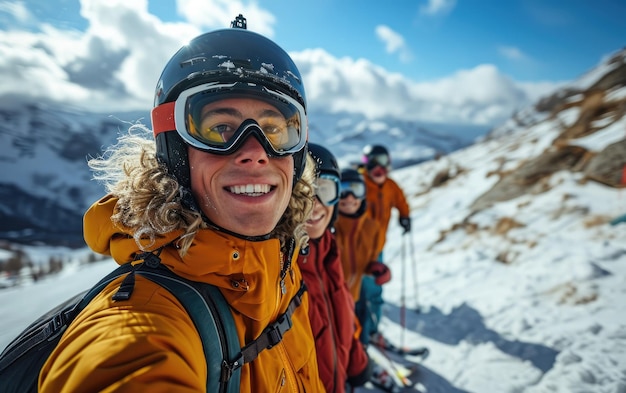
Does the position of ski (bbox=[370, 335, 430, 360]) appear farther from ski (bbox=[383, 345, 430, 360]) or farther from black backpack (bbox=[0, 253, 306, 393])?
black backpack (bbox=[0, 253, 306, 393])

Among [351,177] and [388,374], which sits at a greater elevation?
[351,177]

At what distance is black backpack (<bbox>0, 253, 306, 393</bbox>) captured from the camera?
100 cm

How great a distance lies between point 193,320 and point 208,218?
1.54 feet

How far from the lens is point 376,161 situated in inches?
243

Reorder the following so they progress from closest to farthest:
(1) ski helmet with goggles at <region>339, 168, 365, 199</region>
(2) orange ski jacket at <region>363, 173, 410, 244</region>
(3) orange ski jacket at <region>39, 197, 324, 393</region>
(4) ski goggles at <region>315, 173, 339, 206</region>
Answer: (3) orange ski jacket at <region>39, 197, 324, 393</region>, (4) ski goggles at <region>315, 173, 339, 206</region>, (1) ski helmet with goggles at <region>339, 168, 365, 199</region>, (2) orange ski jacket at <region>363, 173, 410, 244</region>

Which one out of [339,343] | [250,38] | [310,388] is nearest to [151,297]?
[310,388]

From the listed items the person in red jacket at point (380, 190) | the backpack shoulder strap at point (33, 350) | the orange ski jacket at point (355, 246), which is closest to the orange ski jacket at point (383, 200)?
the person in red jacket at point (380, 190)

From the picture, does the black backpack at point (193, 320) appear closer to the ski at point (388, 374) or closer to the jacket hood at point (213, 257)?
the jacket hood at point (213, 257)

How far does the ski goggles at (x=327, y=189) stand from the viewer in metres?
3.13

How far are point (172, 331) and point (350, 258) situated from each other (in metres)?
3.24

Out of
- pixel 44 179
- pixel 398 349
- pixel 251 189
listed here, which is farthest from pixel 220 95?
pixel 44 179

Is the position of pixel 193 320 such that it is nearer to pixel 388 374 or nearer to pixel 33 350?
pixel 33 350

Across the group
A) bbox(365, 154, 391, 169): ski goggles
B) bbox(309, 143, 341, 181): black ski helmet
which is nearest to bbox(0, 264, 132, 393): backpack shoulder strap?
bbox(309, 143, 341, 181): black ski helmet

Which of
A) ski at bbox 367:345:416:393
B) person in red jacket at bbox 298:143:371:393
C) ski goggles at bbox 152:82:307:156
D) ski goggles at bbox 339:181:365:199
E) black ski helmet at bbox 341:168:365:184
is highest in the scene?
black ski helmet at bbox 341:168:365:184
